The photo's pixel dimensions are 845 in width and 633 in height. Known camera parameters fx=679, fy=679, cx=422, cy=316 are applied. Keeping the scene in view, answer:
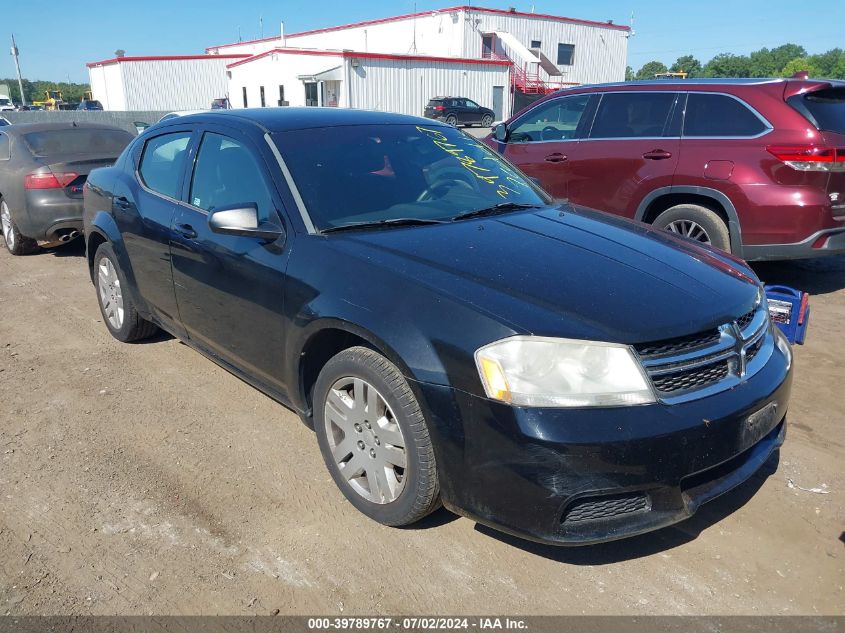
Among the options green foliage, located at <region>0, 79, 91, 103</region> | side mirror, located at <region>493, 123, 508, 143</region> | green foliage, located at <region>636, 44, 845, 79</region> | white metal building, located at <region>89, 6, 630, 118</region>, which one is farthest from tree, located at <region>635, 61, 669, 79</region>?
side mirror, located at <region>493, 123, 508, 143</region>

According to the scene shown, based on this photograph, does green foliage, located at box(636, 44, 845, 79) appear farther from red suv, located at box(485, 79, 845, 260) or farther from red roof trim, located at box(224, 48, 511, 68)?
red suv, located at box(485, 79, 845, 260)

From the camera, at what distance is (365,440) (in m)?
2.86

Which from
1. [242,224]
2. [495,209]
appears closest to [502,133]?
[495,209]

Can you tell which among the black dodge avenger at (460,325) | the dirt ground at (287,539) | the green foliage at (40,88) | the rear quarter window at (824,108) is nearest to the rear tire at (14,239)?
the dirt ground at (287,539)

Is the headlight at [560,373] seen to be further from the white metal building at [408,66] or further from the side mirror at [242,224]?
the white metal building at [408,66]

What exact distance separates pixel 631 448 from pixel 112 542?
2.15 metres

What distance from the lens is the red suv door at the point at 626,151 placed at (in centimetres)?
618

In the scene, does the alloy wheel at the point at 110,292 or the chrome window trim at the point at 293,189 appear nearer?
the chrome window trim at the point at 293,189

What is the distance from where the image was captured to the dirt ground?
2521mm

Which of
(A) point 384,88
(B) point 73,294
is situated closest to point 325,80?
(A) point 384,88

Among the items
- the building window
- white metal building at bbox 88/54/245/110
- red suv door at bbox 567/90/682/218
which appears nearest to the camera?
red suv door at bbox 567/90/682/218

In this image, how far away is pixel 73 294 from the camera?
21.4 ft

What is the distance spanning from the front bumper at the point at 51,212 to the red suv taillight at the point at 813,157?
276 inches

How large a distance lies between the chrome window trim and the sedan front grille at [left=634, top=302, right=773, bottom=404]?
1.57m
